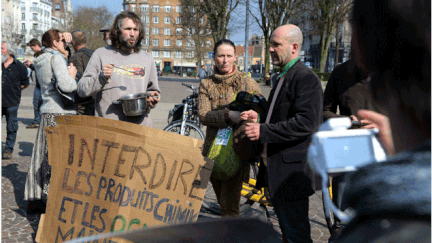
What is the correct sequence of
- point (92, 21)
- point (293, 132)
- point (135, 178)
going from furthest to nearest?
point (92, 21) → point (135, 178) → point (293, 132)

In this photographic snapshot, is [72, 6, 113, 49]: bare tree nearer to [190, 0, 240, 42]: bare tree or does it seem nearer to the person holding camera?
[190, 0, 240, 42]: bare tree

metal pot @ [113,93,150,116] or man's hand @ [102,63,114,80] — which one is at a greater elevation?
man's hand @ [102,63,114,80]

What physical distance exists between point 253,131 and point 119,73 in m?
1.36

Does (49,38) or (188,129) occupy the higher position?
(49,38)

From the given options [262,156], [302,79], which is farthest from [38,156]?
[302,79]

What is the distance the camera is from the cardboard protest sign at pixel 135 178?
276cm

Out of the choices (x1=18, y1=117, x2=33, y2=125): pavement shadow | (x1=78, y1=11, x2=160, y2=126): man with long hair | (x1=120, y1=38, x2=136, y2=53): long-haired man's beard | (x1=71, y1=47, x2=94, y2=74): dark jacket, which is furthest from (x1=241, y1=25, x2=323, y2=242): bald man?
(x1=18, y1=117, x2=33, y2=125): pavement shadow

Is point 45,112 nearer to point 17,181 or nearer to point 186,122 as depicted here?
point 17,181

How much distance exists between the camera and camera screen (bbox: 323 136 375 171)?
0.62 metres

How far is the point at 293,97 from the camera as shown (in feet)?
8.87

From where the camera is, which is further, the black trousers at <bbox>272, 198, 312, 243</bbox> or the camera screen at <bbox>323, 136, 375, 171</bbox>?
the black trousers at <bbox>272, 198, 312, 243</bbox>

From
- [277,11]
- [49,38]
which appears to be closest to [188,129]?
[49,38]

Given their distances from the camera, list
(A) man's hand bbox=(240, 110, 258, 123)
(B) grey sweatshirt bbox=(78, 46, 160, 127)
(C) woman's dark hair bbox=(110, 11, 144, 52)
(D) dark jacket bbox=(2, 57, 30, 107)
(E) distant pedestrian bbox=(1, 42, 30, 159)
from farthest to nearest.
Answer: (D) dark jacket bbox=(2, 57, 30, 107), (E) distant pedestrian bbox=(1, 42, 30, 159), (C) woman's dark hair bbox=(110, 11, 144, 52), (B) grey sweatshirt bbox=(78, 46, 160, 127), (A) man's hand bbox=(240, 110, 258, 123)

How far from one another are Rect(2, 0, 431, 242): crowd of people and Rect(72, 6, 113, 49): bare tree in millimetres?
47926
